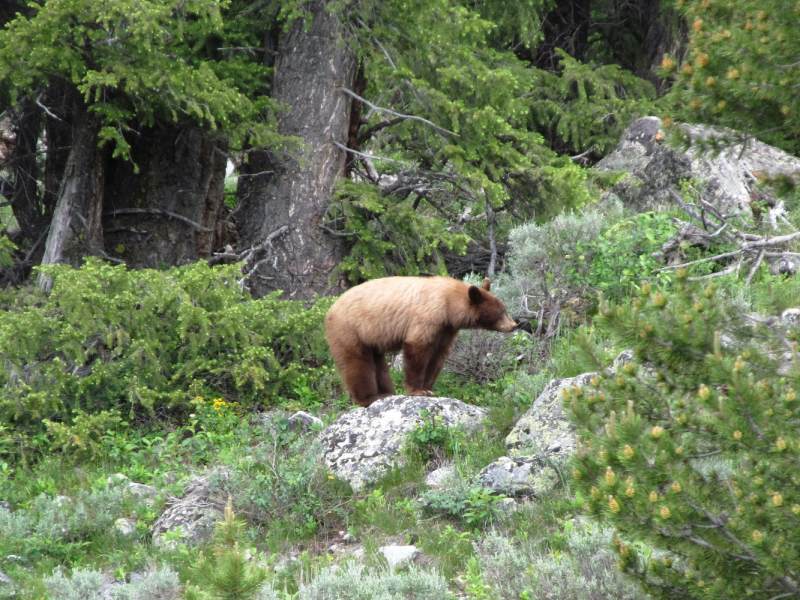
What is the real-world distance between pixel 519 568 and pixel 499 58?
7562mm

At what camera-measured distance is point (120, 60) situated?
7.09m

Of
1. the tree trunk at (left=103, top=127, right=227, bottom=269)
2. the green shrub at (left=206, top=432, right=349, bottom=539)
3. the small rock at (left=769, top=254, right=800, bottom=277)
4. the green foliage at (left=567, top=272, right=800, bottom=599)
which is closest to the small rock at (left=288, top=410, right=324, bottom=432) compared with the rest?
the green shrub at (left=206, top=432, right=349, bottom=539)

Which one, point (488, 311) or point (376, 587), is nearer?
point (376, 587)

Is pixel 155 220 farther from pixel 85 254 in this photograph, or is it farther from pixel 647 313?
pixel 647 313

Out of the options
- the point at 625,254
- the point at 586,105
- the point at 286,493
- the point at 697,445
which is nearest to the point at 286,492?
the point at 286,493

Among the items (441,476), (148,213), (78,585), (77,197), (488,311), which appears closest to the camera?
(78,585)

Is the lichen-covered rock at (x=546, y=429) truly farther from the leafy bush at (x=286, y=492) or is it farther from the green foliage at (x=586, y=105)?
the green foliage at (x=586, y=105)

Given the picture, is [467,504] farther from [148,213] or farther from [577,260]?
[148,213]

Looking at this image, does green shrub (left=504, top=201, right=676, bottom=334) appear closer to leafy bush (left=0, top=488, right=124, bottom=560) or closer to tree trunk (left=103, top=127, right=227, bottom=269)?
tree trunk (left=103, top=127, right=227, bottom=269)

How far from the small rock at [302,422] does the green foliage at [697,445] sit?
393 cm

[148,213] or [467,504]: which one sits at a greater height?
[148,213]

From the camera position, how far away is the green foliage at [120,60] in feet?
21.7

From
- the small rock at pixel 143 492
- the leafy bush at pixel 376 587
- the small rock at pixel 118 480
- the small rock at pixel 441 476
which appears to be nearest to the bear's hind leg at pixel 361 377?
the small rock at pixel 441 476

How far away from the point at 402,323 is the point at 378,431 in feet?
3.68
